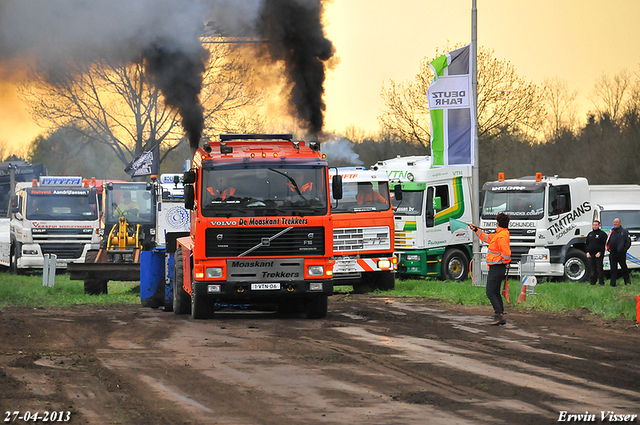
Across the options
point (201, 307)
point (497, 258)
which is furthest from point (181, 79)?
point (497, 258)

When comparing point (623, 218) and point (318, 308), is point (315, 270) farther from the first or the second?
point (623, 218)

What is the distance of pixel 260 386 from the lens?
8.69 meters

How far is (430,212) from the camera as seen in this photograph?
2534 centimetres

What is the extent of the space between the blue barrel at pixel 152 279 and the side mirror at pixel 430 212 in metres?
9.51

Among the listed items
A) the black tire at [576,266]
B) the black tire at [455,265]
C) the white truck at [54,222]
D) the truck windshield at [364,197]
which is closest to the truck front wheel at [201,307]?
the truck windshield at [364,197]

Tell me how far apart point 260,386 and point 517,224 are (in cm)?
1865

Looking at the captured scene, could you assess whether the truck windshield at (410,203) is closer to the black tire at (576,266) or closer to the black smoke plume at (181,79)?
the black tire at (576,266)

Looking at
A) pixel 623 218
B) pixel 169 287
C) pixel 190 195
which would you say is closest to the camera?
pixel 190 195

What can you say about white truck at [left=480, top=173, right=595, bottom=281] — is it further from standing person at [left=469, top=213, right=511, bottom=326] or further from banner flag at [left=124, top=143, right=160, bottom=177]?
banner flag at [left=124, top=143, right=160, bottom=177]

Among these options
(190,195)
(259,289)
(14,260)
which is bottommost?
(259,289)

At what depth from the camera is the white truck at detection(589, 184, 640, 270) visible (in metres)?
27.5

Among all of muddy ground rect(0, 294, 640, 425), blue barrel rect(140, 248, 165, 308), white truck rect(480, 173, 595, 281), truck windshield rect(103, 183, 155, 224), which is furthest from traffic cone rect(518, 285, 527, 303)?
truck windshield rect(103, 183, 155, 224)

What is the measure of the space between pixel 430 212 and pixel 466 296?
20.4 feet

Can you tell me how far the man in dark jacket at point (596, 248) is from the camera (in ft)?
80.7
